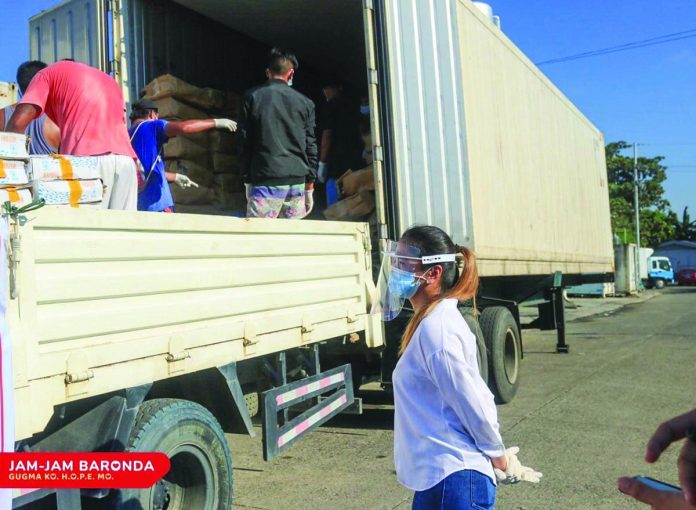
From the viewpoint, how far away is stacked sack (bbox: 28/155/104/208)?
2.99 m

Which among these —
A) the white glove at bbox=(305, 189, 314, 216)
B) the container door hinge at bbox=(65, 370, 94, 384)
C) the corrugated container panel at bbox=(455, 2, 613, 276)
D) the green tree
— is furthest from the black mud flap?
the green tree

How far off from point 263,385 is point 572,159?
8.41m

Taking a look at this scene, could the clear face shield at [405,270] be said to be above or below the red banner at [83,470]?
above

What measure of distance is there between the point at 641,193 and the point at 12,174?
61520mm

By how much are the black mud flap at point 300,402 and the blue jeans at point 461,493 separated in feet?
6.09

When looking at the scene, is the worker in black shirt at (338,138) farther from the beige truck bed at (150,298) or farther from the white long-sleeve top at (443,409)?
the white long-sleeve top at (443,409)

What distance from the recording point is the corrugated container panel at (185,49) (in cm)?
644

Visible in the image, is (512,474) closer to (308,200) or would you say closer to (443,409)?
(443,409)

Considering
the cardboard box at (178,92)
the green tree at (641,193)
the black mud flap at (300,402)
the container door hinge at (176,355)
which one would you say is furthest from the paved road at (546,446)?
the green tree at (641,193)

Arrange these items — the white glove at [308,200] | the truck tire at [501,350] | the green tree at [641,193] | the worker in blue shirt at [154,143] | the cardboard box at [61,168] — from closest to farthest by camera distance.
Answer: the cardboard box at [61,168], the worker in blue shirt at [154,143], the white glove at [308,200], the truck tire at [501,350], the green tree at [641,193]

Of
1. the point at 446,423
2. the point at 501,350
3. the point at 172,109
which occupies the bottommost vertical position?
the point at 501,350

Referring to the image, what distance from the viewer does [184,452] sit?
342 cm

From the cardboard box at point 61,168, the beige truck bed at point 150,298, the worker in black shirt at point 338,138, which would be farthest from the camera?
the worker in black shirt at point 338,138

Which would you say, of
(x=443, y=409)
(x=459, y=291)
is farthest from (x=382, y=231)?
(x=443, y=409)
